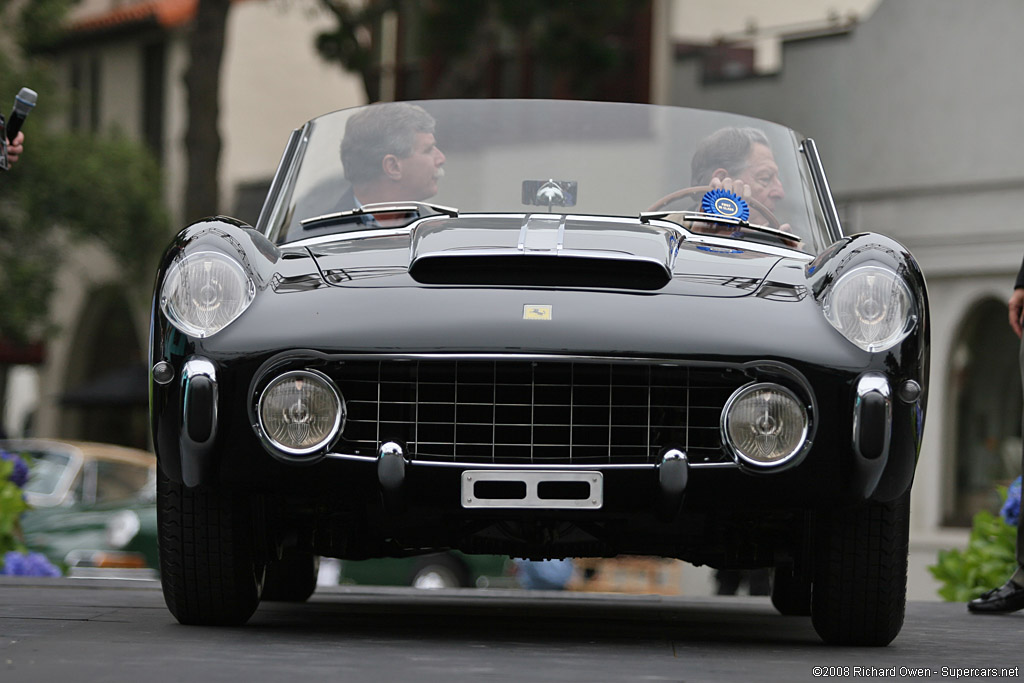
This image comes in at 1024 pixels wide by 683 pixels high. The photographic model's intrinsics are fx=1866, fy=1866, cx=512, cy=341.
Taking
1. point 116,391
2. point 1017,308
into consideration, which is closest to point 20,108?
point 1017,308

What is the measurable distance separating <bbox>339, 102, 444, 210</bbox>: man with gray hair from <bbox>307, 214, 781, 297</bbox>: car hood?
54 centimetres

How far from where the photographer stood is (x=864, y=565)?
15.3 feet

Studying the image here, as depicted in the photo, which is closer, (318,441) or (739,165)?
(318,441)

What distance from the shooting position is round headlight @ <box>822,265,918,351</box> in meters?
4.57

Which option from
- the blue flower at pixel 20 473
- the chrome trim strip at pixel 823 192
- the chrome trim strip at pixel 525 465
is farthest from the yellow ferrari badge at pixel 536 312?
the blue flower at pixel 20 473

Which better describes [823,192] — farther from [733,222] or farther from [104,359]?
[104,359]

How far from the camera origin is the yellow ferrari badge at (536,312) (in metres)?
4.47

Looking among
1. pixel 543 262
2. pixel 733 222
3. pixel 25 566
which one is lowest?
pixel 25 566

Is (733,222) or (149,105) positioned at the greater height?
(149,105)

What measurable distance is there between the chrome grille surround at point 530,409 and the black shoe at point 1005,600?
8.61ft

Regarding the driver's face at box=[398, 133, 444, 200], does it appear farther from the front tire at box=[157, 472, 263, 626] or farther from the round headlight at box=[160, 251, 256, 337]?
the front tire at box=[157, 472, 263, 626]

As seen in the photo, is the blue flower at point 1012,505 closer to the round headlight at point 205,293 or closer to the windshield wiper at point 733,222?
the windshield wiper at point 733,222

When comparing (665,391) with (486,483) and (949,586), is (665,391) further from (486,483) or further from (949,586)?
(949,586)

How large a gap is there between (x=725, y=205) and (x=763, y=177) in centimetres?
27
